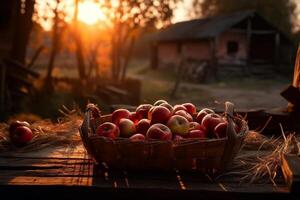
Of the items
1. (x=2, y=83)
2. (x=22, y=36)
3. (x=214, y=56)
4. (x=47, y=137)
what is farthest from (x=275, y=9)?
(x=47, y=137)

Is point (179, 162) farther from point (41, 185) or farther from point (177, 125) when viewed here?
point (41, 185)

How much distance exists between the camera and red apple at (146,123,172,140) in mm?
2369

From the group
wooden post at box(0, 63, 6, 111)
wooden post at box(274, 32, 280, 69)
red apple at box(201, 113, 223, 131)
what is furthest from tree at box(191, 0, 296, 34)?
red apple at box(201, 113, 223, 131)

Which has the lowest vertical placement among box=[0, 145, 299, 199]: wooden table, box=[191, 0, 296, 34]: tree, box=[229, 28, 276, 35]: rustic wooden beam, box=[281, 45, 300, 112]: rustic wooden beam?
box=[0, 145, 299, 199]: wooden table

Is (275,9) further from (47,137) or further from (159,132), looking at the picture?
(159,132)

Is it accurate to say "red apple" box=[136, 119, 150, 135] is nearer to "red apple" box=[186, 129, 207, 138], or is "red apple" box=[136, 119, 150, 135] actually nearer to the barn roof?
"red apple" box=[186, 129, 207, 138]

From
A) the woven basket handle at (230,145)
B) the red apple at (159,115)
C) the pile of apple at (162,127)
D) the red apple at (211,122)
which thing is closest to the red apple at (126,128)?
the pile of apple at (162,127)

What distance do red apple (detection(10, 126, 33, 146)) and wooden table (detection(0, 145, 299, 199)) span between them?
0.49m

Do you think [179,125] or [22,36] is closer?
[179,125]

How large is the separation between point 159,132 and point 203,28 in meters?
28.8

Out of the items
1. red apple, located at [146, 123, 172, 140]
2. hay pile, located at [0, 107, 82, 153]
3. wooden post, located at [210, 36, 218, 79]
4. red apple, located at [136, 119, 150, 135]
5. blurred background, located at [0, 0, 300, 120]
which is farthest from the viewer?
wooden post, located at [210, 36, 218, 79]

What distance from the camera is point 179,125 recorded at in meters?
2.51

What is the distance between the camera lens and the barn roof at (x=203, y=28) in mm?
27453

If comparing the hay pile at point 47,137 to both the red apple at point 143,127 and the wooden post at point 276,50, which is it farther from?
the wooden post at point 276,50
